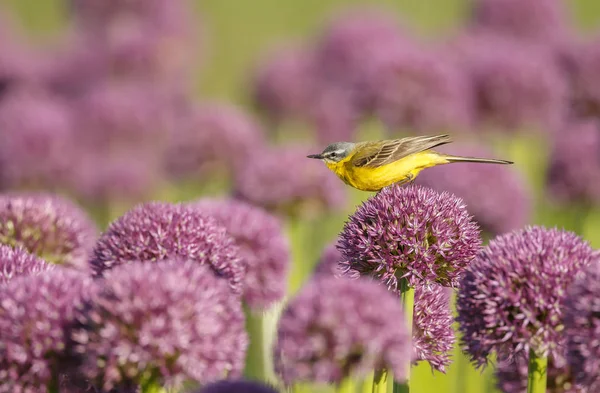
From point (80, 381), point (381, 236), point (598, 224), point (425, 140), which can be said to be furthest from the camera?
point (598, 224)

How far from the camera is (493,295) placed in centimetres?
274

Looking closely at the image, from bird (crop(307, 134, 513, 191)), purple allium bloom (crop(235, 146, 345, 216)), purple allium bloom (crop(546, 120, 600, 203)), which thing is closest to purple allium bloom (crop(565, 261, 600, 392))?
bird (crop(307, 134, 513, 191))

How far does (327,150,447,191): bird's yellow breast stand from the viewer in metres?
4.23

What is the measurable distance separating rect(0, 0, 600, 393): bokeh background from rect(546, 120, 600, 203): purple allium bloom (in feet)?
0.03

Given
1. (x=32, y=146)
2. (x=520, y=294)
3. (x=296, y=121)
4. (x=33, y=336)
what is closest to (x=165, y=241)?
(x=33, y=336)

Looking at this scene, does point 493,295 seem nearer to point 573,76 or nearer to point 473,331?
point 473,331

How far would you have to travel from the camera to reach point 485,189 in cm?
595

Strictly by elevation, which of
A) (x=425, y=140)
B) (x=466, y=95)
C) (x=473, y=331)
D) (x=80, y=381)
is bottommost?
(x=80, y=381)

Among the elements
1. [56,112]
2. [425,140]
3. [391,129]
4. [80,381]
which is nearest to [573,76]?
[391,129]

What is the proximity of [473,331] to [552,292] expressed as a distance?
0.29m

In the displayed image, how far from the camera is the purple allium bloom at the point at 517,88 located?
7.51 m

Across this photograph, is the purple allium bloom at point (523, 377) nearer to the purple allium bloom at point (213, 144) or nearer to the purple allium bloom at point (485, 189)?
the purple allium bloom at point (485, 189)

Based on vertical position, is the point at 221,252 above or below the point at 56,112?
below

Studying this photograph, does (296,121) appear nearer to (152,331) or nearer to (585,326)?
(585,326)
